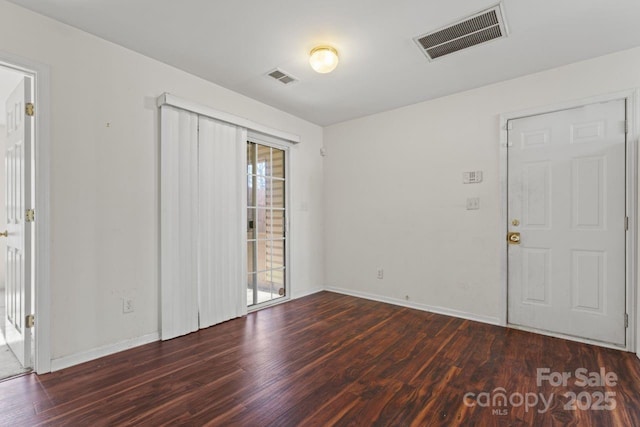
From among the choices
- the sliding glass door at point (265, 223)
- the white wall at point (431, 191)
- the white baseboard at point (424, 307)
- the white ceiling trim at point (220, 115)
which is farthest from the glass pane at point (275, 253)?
the white ceiling trim at point (220, 115)

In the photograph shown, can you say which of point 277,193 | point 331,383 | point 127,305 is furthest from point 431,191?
point 127,305

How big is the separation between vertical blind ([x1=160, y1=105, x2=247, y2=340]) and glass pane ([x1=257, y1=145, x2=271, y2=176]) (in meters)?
0.39

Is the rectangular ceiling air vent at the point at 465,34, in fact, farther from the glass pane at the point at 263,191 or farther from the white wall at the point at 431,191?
the glass pane at the point at 263,191

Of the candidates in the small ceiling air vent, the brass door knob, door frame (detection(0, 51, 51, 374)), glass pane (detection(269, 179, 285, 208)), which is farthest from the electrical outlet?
the brass door knob

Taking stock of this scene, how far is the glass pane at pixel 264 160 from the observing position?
3.98m

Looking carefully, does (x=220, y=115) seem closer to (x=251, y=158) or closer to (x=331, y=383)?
(x=251, y=158)

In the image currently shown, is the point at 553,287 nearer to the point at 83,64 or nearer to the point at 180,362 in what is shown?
the point at 180,362

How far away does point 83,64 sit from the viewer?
2.44 m

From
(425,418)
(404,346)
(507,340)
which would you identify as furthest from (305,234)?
(425,418)

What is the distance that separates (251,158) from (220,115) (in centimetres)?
71

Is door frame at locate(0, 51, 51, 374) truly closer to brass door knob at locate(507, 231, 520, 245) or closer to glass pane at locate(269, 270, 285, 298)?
glass pane at locate(269, 270, 285, 298)

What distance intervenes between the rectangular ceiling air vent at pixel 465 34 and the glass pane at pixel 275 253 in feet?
9.28

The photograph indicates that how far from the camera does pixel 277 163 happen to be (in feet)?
14.0

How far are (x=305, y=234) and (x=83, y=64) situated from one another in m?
3.11
